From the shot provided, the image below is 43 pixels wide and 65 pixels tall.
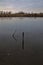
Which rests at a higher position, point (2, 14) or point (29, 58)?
point (29, 58)

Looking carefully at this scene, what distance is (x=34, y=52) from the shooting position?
40.3 feet

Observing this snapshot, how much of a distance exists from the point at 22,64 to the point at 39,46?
4.02 metres

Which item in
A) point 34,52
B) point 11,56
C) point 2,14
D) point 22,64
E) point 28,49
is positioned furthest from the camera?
point 2,14

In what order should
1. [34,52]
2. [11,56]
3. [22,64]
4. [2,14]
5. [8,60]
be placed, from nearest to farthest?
1. [22,64]
2. [8,60]
3. [11,56]
4. [34,52]
5. [2,14]

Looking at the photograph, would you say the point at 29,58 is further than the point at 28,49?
No

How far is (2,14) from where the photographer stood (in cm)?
9775

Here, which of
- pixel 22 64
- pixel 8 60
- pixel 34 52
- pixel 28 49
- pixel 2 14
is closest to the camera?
pixel 22 64

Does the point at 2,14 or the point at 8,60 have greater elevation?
the point at 8,60

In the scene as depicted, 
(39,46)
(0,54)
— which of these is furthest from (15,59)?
(39,46)

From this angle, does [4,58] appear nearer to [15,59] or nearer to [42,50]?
[15,59]

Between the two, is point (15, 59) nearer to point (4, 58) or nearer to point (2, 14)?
point (4, 58)

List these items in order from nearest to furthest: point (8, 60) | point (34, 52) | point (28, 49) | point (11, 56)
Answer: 1. point (8, 60)
2. point (11, 56)
3. point (34, 52)
4. point (28, 49)

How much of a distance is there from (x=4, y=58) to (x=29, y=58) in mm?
1433

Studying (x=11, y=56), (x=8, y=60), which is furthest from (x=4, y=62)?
(x=11, y=56)
